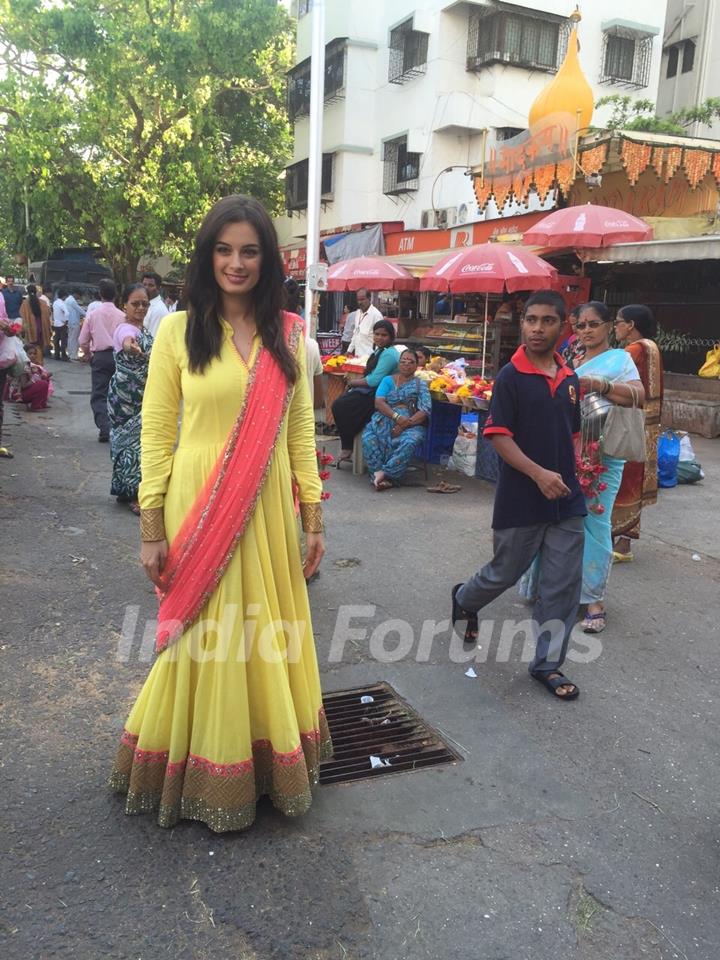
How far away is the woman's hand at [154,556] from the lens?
2.47 metres

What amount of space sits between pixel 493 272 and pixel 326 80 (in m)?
15.6

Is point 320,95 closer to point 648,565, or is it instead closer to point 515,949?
point 648,565

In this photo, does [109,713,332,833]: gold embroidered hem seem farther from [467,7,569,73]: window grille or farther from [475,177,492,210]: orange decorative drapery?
[467,7,569,73]: window grille

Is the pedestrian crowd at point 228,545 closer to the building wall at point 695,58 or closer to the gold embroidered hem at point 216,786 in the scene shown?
the gold embroidered hem at point 216,786

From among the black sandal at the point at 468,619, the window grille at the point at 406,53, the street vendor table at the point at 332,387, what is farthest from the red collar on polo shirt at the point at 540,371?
the window grille at the point at 406,53

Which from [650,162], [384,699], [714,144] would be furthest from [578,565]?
[714,144]

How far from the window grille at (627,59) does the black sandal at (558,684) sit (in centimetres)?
2025

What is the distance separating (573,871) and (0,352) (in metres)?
7.18

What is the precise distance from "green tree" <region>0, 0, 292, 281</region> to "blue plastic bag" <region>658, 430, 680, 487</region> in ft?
51.9

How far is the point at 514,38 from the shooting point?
737 inches

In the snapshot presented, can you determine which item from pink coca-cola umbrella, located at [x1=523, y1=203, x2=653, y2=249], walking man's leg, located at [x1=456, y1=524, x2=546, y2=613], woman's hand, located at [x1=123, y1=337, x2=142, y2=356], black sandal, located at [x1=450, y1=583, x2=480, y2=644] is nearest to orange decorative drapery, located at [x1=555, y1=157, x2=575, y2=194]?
pink coca-cola umbrella, located at [x1=523, y1=203, x2=653, y2=249]

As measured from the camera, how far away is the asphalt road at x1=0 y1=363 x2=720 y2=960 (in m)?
2.20

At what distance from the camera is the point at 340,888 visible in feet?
7.68

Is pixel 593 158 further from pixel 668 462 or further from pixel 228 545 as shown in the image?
pixel 228 545
